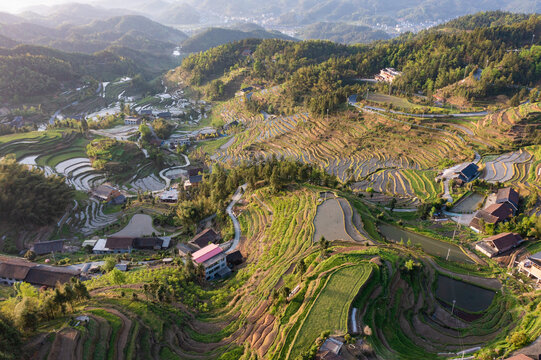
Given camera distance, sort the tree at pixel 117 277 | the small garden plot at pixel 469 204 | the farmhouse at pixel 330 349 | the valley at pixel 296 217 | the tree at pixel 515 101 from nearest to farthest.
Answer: the farmhouse at pixel 330 349
the valley at pixel 296 217
the tree at pixel 117 277
the small garden plot at pixel 469 204
the tree at pixel 515 101

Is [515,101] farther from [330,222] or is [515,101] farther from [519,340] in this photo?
[519,340]

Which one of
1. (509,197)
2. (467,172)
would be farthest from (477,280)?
(467,172)

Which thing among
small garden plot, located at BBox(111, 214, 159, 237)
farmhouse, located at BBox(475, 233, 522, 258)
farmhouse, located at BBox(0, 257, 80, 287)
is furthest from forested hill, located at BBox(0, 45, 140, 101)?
farmhouse, located at BBox(475, 233, 522, 258)

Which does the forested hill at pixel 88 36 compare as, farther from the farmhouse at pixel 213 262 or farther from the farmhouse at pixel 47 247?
the farmhouse at pixel 213 262

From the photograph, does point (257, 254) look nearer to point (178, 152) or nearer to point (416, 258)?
point (416, 258)

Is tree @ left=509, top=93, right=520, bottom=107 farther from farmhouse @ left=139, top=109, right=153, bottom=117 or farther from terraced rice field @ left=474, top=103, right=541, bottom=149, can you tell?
farmhouse @ left=139, top=109, right=153, bottom=117

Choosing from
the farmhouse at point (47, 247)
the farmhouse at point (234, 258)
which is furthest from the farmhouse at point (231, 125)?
the farmhouse at point (234, 258)
